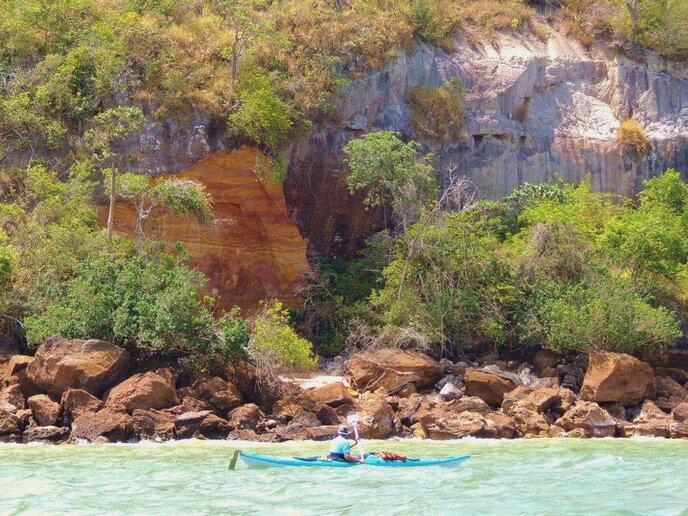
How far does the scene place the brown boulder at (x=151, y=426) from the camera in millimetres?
17891

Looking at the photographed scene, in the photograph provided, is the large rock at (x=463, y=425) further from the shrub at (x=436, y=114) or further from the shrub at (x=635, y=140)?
the shrub at (x=635, y=140)

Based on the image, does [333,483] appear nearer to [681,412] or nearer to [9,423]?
[9,423]

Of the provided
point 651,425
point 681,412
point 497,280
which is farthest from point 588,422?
point 497,280

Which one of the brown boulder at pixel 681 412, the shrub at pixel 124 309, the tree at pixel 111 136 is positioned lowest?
the brown boulder at pixel 681 412

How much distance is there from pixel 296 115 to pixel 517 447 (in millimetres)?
11126

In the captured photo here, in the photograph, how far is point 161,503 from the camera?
496 inches

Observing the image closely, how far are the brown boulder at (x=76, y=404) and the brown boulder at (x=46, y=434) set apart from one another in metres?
0.35

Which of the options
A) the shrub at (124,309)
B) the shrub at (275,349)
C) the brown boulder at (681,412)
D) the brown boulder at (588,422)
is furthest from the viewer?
the brown boulder at (681,412)

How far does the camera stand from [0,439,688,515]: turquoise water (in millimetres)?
12492

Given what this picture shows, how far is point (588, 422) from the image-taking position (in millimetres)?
19594

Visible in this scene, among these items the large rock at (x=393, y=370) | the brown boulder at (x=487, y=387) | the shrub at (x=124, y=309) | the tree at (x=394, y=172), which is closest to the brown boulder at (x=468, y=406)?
the brown boulder at (x=487, y=387)

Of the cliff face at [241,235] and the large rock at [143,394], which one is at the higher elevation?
the cliff face at [241,235]

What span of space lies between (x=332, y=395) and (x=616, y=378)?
5.67m

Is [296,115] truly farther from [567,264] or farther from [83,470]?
[83,470]
